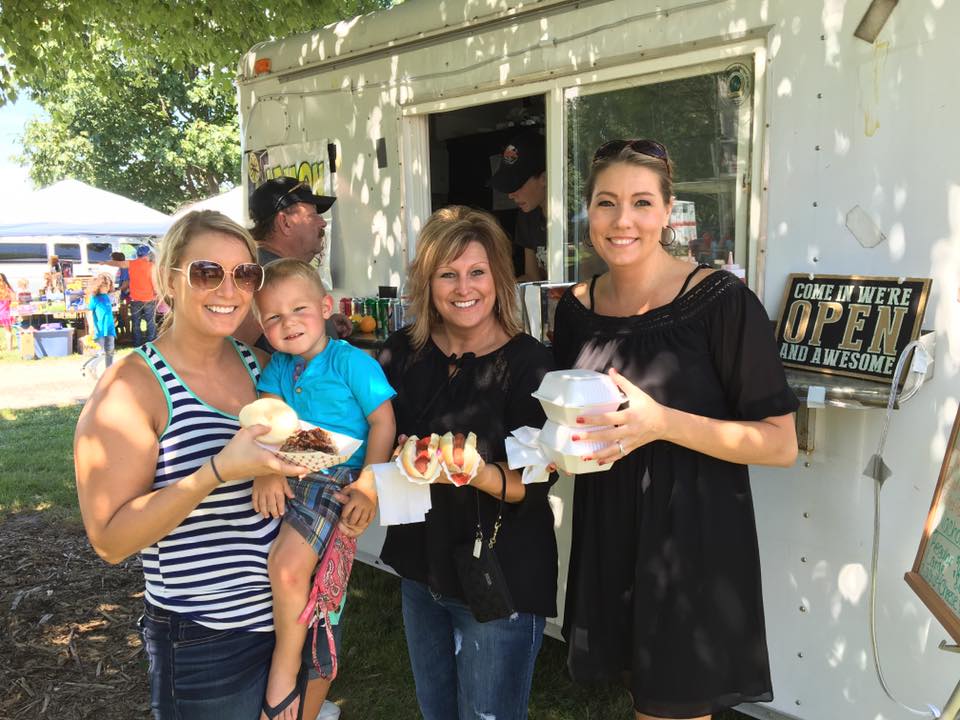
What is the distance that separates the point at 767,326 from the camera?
1.87 meters

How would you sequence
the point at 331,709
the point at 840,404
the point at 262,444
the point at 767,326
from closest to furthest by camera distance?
the point at 262,444
the point at 767,326
the point at 840,404
the point at 331,709

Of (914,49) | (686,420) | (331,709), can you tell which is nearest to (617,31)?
(914,49)

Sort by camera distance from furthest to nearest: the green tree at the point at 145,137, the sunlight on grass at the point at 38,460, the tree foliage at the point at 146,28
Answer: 1. the green tree at the point at 145,137
2. the sunlight on grass at the point at 38,460
3. the tree foliage at the point at 146,28

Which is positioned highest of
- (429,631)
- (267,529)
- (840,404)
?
(840,404)

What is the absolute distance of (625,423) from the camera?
1.68 meters

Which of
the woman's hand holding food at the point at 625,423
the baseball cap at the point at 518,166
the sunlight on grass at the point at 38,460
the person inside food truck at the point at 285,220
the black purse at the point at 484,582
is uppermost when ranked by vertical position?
the baseball cap at the point at 518,166

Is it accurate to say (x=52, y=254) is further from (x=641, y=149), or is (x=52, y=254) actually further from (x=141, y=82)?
(x=641, y=149)

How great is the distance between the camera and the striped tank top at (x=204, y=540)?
5.95ft

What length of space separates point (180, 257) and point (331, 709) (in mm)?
2540

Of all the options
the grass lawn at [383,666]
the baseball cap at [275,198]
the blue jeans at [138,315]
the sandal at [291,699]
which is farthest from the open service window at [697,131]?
the blue jeans at [138,315]

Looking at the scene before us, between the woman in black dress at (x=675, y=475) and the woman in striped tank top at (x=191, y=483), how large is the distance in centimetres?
94

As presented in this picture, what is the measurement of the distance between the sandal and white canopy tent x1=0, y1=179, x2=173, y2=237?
1720 centimetres

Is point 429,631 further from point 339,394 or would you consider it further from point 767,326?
point 767,326

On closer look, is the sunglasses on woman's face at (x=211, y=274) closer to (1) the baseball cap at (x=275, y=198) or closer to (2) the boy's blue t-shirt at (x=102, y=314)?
(1) the baseball cap at (x=275, y=198)
